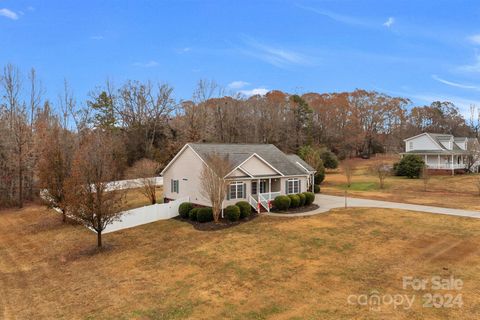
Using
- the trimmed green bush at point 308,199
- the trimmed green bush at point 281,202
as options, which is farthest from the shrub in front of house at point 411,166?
the trimmed green bush at point 281,202

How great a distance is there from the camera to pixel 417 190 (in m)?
34.9

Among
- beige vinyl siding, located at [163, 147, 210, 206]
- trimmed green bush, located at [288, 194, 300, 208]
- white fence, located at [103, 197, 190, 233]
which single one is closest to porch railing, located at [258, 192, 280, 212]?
trimmed green bush, located at [288, 194, 300, 208]

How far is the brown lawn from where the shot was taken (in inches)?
409

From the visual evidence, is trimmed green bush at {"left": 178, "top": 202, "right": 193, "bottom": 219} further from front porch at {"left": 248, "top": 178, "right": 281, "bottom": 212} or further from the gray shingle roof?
front porch at {"left": 248, "top": 178, "right": 281, "bottom": 212}

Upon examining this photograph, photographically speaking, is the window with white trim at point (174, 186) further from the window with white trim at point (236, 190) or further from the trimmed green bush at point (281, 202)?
the trimmed green bush at point (281, 202)

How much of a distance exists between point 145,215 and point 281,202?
960 cm

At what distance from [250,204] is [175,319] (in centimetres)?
1502

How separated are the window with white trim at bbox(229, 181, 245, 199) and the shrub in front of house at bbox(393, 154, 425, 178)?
2839 centimetres

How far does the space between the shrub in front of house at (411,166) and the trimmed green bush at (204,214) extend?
3160 cm

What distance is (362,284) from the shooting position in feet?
38.3

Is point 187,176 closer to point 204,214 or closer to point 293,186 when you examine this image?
point 204,214

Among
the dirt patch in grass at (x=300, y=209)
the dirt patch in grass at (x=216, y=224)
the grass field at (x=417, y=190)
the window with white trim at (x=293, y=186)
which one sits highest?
the window with white trim at (x=293, y=186)

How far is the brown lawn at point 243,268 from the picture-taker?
34.1 ft

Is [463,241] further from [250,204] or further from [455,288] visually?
[250,204]
